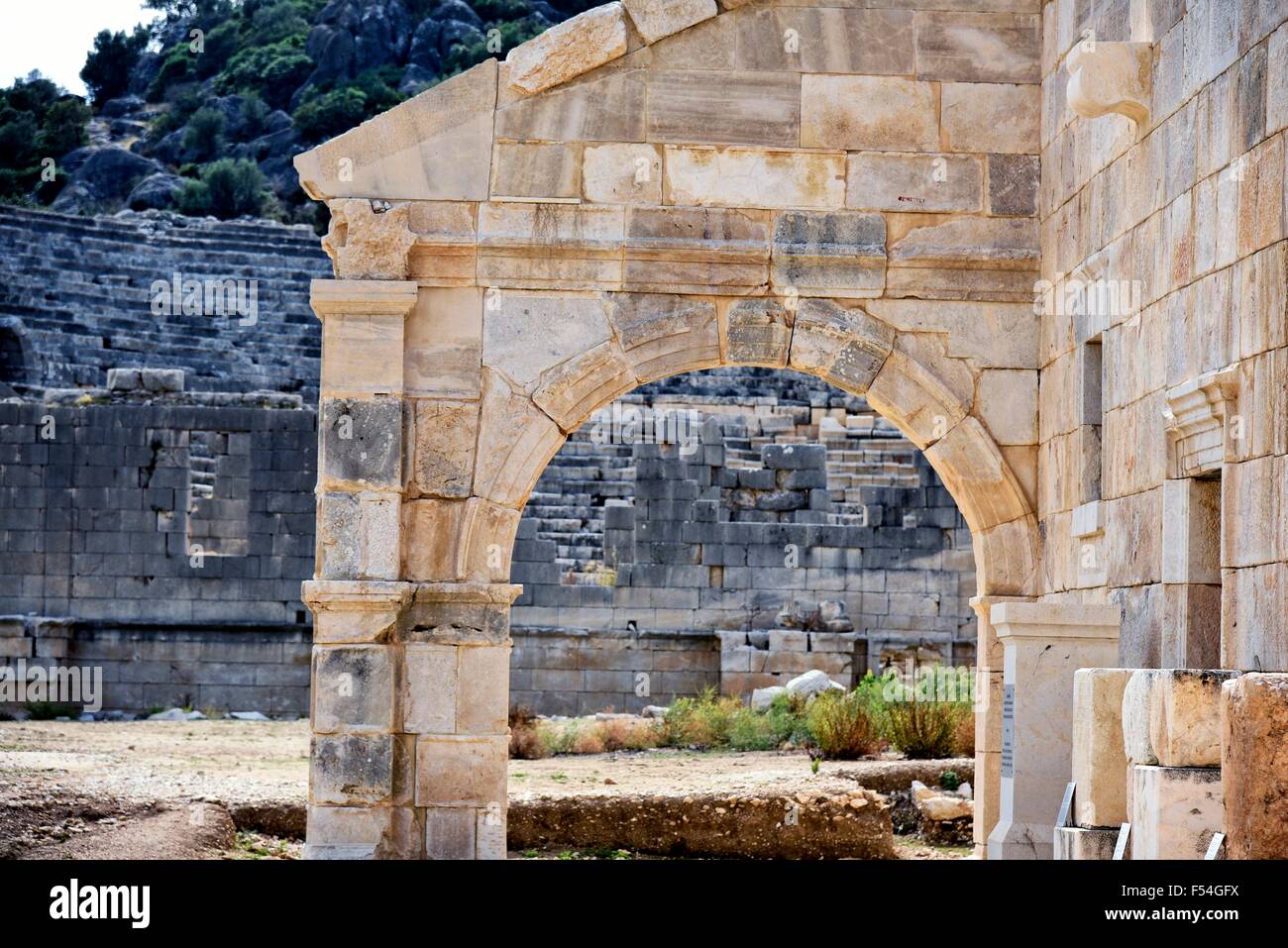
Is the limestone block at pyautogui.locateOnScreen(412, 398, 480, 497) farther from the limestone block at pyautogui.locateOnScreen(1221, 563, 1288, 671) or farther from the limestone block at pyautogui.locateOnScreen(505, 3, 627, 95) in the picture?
the limestone block at pyautogui.locateOnScreen(1221, 563, 1288, 671)

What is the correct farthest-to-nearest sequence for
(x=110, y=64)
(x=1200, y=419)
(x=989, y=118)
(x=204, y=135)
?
(x=110, y=64)
(x=204, y=135)
(x=989, y=118)
(x=1200, y=419)

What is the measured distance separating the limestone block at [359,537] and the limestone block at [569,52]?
2.07 meters

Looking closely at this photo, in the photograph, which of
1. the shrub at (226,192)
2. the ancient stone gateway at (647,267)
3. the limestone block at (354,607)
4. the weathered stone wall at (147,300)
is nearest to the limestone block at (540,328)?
the ancient stone gateway at (647,267)

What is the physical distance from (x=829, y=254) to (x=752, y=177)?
52 centimetres

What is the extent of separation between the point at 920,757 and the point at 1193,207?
7991 mm

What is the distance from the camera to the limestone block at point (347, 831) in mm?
8586

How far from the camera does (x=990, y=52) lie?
368 inches

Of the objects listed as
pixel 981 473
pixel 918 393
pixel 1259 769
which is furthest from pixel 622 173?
pixel 1259 769

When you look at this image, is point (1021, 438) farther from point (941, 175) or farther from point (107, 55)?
point (107, 55)

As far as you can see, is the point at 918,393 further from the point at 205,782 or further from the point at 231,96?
the point at 231,96

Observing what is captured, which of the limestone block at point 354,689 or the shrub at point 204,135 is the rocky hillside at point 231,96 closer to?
the shrub at point 204,135

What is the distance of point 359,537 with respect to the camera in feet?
28.9

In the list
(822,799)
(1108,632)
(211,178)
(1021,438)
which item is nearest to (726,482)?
(822,799)

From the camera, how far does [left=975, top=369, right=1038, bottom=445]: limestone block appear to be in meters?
9.25
